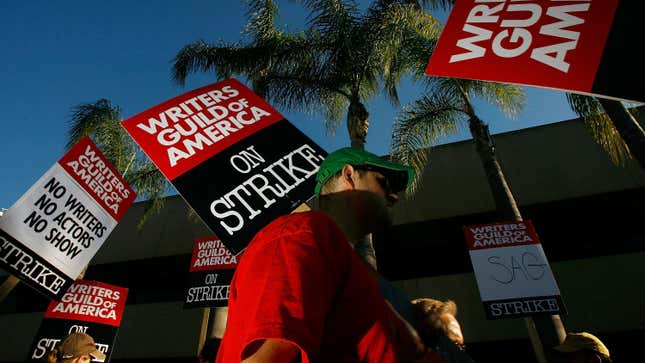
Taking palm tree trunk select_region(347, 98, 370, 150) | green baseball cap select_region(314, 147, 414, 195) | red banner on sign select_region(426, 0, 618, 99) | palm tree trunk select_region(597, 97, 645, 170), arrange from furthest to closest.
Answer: palm tree trunk select_region(347, 98, 370, 150) < palm tree trunk select_region(597, 97, 645, 170) < red banner on sign select_region(426, 0, 618, 99) < green baseball cap select_region(314, 147, 414, 195)

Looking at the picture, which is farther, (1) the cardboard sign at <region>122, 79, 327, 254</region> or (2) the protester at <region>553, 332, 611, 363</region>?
(2) the protester at <region>553, 332, 611, 363</region>

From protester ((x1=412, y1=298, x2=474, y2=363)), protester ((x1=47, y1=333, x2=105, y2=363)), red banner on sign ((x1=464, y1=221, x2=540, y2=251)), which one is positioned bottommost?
protester ((x1=412, y1=298, x2=474, y2=363))

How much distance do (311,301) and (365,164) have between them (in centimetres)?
75

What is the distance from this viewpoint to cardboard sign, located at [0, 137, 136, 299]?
14.0 feet

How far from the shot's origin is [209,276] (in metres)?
6.62

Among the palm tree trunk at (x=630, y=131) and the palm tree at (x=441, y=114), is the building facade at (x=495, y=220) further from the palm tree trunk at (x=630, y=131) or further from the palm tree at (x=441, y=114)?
the palm tree trunk at (x=630, y=131)

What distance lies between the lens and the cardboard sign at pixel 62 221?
4.27 metres

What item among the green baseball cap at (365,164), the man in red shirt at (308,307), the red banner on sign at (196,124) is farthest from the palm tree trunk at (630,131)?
the man in red shirt at (308,307)

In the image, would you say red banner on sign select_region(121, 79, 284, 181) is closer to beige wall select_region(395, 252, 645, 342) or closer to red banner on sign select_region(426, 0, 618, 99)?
red banner on sign select_region(426, 0, 618, 99)

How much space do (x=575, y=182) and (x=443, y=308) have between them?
8667 millimetres

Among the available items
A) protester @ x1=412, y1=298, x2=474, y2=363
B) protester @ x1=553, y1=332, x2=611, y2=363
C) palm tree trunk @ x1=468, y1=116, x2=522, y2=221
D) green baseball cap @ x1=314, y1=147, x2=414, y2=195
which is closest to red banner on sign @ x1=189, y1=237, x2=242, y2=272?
protester @ x1=412, y1=298, x2=474, y2=363

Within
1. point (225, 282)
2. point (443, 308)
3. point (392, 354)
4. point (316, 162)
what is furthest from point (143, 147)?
point (225, 282)

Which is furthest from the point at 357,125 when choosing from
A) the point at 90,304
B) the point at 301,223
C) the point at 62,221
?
the point at 301,223

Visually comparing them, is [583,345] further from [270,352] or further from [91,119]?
[91,119]
